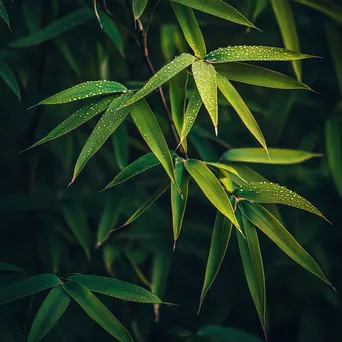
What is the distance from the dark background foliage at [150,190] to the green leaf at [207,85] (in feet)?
1.52

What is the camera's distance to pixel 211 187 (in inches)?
42.3

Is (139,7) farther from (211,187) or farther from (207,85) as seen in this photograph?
(211,187)

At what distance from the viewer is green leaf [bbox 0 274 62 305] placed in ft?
3.76

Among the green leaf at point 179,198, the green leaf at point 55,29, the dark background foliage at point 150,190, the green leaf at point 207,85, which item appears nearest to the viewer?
the green leaf at point 207,85

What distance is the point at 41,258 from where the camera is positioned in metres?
1.60

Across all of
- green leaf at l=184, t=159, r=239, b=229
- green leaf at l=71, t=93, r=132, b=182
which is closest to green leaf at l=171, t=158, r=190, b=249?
green leaf at l=184, t=159, r=239, b=229

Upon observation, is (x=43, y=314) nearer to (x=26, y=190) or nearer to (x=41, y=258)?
(x=41, y=258)

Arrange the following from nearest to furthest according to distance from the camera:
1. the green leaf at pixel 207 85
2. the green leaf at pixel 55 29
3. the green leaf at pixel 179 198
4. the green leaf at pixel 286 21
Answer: the green leaf at pixel 207 85
the green leaf at pixel 179 198
the green leaf at pixel 286 21
the green leaf at pixel 55 29

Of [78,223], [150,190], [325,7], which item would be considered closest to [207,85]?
[325,7]

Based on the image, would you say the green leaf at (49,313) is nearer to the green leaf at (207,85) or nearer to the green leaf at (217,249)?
the green leaf at (217,249)

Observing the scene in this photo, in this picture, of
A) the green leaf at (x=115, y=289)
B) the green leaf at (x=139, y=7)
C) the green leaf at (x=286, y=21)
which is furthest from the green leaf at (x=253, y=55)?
the green leaf at (x=115, y=289)

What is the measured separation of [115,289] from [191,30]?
1.62ft

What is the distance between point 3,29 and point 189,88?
497 millimetres

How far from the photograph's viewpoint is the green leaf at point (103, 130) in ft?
3.46
